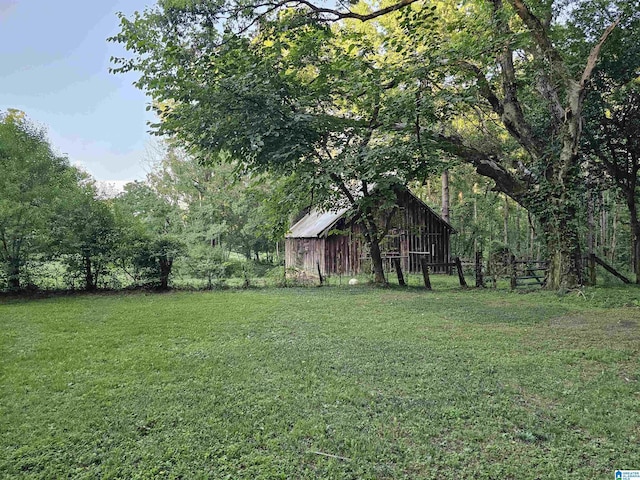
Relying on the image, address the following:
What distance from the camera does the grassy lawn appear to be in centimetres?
259

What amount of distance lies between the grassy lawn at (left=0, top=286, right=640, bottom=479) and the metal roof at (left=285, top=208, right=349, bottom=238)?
1001 cm

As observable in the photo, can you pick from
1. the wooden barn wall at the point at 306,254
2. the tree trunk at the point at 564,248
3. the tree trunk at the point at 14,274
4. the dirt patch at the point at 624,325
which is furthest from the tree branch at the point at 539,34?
the tree trunk at the point at 14,274

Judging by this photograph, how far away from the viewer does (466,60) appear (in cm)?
1034

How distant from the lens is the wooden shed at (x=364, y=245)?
59.0 ft

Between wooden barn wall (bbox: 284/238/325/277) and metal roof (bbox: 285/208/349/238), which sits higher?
metal roof (bbox: 285/208/349/238)

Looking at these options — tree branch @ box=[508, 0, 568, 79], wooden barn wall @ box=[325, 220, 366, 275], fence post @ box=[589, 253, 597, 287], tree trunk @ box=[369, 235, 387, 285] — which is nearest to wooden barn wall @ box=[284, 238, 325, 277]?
wooden barn wall @ box=[325, 220, 366, 275]

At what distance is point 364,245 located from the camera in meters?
17.4

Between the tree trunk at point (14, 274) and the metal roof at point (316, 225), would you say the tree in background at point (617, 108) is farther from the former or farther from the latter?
the tree trunk at point (14, 274)

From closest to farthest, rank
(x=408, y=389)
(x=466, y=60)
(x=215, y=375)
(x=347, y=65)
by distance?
(x=408, y=389) < (x=215, y=375) < (x=347, y=65) < (x=466, y=60)

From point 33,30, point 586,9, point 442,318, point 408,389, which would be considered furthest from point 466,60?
point 33,30

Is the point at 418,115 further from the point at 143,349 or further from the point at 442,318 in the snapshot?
the point at 143,349

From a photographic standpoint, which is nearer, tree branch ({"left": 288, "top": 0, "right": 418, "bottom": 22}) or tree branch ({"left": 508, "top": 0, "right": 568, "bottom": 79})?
tree branch ({"left": 288, "top": 0, "right": 418, "bottom": 22})

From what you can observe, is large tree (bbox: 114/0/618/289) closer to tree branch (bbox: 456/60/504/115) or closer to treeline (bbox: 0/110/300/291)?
tree branch (bbox: 456/60/504/115)

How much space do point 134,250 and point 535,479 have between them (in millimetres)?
11037
